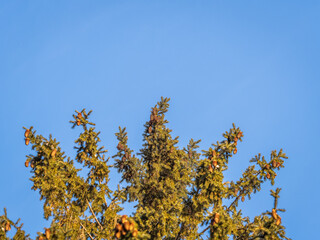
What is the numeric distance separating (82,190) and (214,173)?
4418 millimetres

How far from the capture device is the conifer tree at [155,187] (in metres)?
11.3

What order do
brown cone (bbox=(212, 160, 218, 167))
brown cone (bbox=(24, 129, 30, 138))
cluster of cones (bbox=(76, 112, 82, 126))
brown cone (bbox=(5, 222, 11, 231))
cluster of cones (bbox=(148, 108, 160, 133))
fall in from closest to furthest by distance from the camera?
brown cone (bbox=(5, 222, 11, 231))
brown cone (bbox=(212, 160, 218, 167))
brown cone (bbox=(24, 129, 30, 138))
cluster of cones (bbox=(76, 112, 82, 126))
cluster of cones (bbox=(148, 108, 160, 133))

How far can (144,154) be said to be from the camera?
13.8 meters

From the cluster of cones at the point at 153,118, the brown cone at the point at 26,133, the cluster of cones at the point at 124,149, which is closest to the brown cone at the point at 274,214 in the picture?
the cluster of cones at the point at 153,118

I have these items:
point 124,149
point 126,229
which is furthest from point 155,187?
point 126,229

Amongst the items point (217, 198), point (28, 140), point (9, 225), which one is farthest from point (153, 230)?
point (28, 140)

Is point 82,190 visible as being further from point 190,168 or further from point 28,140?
point 190,168

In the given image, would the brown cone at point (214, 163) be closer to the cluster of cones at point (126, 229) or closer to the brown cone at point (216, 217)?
the brown cone at point (216, 217)

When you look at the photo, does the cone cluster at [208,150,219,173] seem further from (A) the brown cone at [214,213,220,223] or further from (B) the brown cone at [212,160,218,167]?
(A) the brown cone at [214,213,220,223]

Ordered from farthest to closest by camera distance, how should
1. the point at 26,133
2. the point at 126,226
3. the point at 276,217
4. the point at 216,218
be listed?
the point at 26,133 → the point at 276,217 → the point at 216,218 → the point at 126,226

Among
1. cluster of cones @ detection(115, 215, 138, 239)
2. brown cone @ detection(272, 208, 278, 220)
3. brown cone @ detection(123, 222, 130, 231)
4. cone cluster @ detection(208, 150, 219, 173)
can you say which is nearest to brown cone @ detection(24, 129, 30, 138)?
cone cluster @ detection(208, 150, 219, 173)

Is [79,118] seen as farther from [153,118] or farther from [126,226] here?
[126,226]

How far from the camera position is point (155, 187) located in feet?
42.1

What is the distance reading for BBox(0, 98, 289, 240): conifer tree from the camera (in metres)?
11.3
